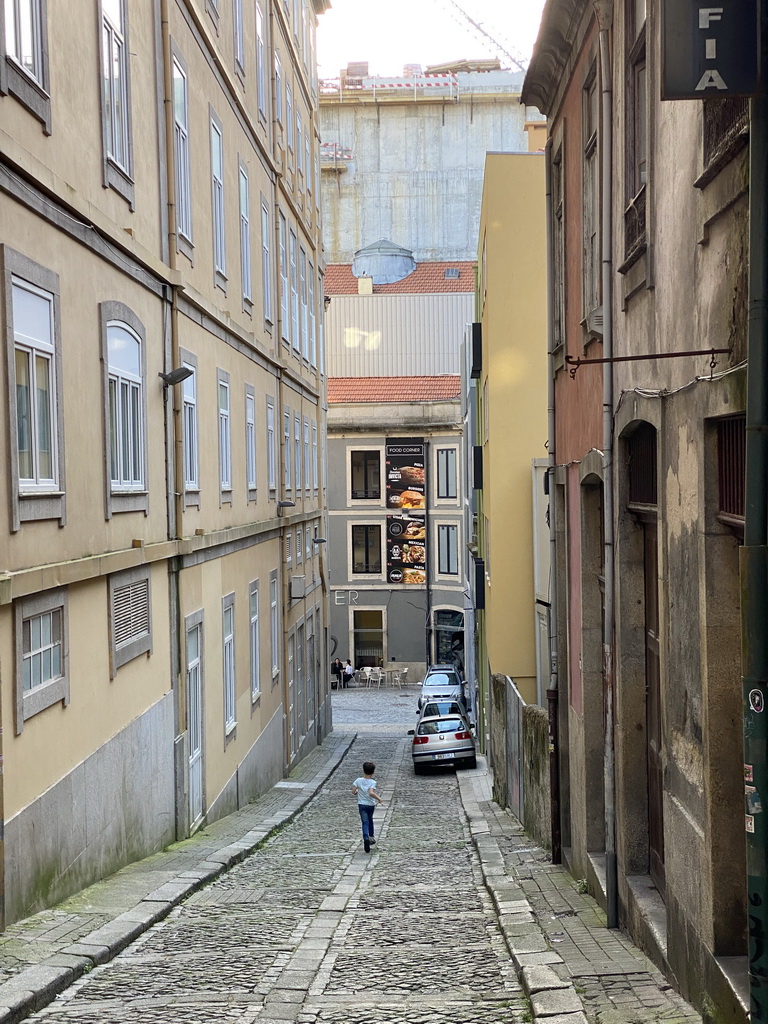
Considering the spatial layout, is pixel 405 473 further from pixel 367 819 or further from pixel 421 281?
pixel 367 819

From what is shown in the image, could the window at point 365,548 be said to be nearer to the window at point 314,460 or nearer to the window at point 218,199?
the window at point 314,460

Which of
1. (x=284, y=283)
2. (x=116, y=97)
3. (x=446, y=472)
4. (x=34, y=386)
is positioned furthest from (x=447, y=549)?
(x=34, y=386)

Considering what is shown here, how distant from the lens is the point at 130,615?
12055 mm

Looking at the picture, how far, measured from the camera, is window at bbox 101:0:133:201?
1124 cm

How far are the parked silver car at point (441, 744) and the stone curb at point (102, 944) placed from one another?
11216 mm

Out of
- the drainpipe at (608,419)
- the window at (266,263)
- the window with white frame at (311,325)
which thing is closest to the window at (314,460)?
the window with white frame at (311,325)

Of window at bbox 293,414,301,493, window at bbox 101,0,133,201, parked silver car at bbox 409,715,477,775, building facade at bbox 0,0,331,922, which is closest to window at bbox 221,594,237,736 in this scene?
building facade at bbox 0,0,331,922

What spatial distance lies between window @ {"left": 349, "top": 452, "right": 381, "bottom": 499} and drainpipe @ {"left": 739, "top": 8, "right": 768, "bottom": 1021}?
141ft

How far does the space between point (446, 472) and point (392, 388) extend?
5472 millimetres

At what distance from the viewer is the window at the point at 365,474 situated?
47.7m

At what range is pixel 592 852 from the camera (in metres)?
10.5

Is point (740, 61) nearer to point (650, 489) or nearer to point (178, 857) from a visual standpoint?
point (650, 489)

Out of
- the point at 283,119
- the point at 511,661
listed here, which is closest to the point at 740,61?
the point at 511,661

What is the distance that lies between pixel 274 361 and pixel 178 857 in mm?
12386
